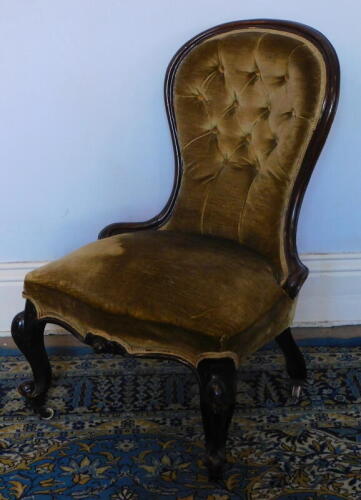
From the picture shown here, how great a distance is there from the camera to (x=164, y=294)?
1.41 metres

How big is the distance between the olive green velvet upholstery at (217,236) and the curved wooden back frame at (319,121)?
0.05ft

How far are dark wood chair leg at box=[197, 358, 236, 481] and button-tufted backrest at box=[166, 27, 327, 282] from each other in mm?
313

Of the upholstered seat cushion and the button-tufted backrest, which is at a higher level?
the button-tufted backrest

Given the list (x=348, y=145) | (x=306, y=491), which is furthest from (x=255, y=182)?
(x=306, y=491)

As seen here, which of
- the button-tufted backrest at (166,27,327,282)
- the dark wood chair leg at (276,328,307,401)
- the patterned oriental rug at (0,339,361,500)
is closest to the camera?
the patterned oriental rug at (0,339,361,500)

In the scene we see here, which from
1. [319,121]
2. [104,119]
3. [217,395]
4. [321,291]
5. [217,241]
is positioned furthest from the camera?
[321,291]

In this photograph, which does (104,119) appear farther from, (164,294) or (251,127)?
(164,294)

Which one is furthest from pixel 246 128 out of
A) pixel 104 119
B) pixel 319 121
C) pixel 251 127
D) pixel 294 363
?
pixel 294 363

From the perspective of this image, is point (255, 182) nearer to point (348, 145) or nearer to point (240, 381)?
point (348, 145)

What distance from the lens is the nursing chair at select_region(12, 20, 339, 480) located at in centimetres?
140

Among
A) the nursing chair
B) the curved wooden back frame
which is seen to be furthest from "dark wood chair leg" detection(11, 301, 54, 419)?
the curved wooden back frame

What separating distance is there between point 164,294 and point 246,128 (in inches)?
20.5

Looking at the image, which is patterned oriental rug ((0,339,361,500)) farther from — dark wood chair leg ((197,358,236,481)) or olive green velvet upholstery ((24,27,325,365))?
olive green velvet upholstery ((24,27,325,365))

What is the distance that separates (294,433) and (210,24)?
107cm
